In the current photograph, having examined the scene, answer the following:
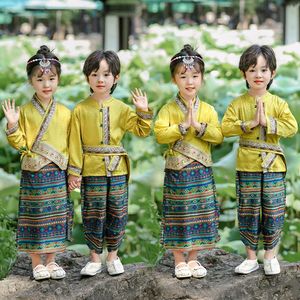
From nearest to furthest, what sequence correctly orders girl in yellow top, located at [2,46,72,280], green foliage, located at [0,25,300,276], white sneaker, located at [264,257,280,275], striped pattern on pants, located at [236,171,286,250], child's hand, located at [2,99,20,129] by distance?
child's hand, located at [2,99,20,129], girl in yellow top, located at [2,46,72,280], striped pattern on pants, located at [236,171,286,250], white sneaker, located at [264,257,280,275], green foliage, located at [0,25,300,276]

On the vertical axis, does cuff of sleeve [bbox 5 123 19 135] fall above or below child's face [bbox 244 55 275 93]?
below

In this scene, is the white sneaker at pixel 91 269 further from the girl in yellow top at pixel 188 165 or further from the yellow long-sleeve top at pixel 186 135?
the yellow long-sleeve top at pixel 186 135

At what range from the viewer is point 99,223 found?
4.40 meters

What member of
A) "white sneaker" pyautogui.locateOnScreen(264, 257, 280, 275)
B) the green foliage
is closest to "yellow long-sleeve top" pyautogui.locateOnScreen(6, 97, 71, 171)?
the green foliage

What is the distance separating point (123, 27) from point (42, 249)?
8.56 metres

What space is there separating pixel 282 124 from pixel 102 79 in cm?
81

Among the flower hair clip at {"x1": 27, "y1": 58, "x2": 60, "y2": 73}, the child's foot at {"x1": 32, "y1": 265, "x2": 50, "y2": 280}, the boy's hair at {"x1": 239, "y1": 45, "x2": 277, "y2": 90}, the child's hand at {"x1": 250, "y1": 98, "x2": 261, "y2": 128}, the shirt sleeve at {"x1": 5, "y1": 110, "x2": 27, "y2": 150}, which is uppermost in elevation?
the boy's hair at {"x1": 239, "y1": 45, "x2": 277, "y2": 90}

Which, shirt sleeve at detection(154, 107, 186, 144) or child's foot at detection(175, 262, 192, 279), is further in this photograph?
child's foot at detection(175, 262, 192, 279)

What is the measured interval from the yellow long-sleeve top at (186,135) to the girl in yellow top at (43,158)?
1.40ft

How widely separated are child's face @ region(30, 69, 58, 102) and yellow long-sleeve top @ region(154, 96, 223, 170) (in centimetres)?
49

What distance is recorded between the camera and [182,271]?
4.46 metres

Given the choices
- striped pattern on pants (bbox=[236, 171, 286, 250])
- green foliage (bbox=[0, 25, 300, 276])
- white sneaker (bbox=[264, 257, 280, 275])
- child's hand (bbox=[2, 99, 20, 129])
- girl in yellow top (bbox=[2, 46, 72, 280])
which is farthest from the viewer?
green foliage (bbox=[0, 25, 300, 276])

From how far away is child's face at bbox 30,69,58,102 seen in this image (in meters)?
4.30

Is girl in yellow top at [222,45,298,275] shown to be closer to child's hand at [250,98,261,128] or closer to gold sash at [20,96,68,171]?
child's hand at [250,98,261,128]
